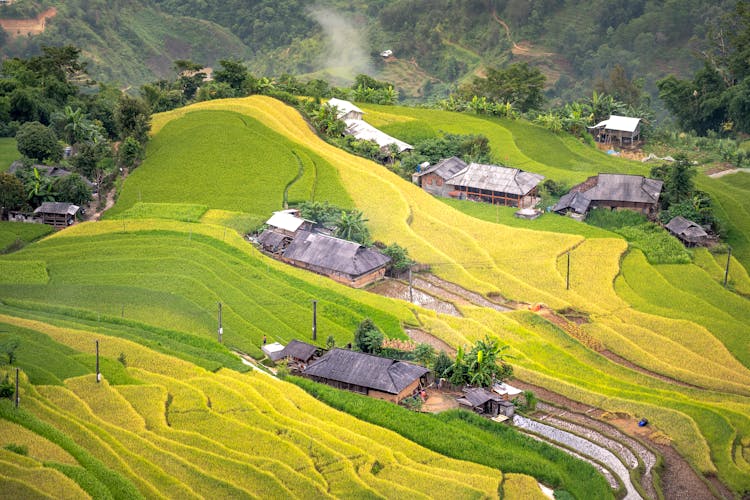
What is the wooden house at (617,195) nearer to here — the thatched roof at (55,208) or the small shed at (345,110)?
the small shed at (345,110)

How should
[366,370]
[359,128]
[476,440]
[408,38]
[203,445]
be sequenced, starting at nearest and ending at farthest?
1. [203,445]
2. [476,440]
3. [366,370]
4. [359,128]
5. [408,38]

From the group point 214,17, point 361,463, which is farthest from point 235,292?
point 214,17

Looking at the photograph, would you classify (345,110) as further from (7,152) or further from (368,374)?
(368,374)

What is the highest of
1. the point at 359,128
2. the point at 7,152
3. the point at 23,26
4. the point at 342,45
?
the point at 23,26

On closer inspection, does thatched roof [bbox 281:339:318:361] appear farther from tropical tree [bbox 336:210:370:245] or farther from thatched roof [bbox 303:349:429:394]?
tropical tree [bbox 336:210:370:245]

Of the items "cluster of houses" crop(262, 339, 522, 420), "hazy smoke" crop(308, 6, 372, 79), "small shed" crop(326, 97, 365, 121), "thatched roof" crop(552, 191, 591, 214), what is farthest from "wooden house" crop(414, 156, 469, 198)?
"hazy smoke" crop(308, 6, 372, 79)

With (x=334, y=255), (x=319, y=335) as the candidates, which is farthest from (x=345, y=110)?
(x=319, y=335)

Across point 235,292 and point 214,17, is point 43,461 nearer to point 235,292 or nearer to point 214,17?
point 235,292

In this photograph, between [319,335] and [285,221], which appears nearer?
[319,335]
